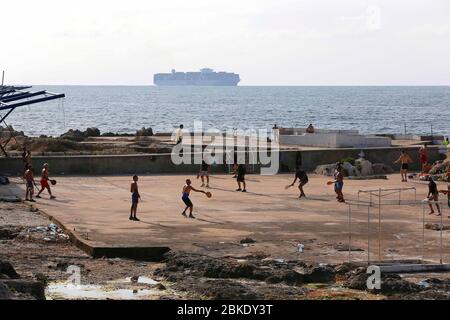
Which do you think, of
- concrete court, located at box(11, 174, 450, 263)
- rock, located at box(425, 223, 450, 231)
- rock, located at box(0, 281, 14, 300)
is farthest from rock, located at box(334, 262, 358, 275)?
rock, located at box(0, 281, 14, 300)

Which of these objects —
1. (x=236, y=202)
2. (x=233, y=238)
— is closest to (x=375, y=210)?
(x=236, y=202)

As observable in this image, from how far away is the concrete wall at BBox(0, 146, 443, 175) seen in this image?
3534 cm

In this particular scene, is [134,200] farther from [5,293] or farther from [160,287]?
[5,293]

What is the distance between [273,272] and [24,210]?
34.1 ft

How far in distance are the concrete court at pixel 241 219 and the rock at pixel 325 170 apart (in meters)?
2.19

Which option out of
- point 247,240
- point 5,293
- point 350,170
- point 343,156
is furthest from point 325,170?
point 5,293

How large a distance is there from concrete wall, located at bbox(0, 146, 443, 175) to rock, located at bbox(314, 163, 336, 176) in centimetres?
89

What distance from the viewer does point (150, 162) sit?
120ft

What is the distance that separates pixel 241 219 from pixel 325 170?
36.5ft

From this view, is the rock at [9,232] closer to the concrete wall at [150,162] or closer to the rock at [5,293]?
the rock at [5,293]

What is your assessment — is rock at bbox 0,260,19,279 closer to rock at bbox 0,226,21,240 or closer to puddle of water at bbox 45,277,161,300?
puddle of water at bbox 45,277,161,300

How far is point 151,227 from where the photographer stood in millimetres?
24031

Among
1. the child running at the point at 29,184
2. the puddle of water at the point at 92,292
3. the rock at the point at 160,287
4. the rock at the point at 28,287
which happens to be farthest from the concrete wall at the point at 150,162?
the rock at the point at 28,287

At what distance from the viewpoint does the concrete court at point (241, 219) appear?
21.6 meters
